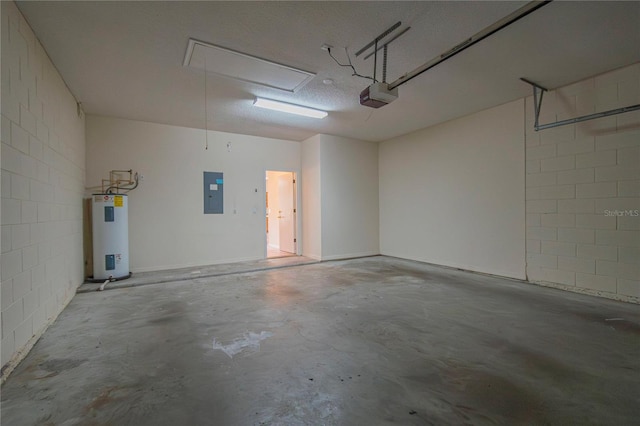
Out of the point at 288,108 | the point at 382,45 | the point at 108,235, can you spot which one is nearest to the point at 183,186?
the point at 108,235

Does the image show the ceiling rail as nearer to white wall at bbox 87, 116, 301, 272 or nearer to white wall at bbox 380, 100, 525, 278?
white wall at bbox 380, 100, 525, 278

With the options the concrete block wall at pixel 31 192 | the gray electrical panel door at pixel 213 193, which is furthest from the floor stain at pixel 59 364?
the gray electrical panel door at pixel 213 193

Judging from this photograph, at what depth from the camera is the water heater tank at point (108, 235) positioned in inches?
180

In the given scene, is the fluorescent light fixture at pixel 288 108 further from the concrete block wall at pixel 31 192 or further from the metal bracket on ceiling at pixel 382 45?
the concrete block wall at pixel 31 192

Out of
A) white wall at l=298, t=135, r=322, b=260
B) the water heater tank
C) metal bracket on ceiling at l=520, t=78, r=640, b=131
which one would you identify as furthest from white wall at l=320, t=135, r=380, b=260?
the water heater tank

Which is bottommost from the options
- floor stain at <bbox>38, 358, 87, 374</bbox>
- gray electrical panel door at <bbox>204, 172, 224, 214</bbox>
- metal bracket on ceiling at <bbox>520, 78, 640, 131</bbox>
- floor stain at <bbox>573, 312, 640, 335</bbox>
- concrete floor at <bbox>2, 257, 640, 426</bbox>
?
floor stain at <bbox>573, 312, 640, 335</bbox>

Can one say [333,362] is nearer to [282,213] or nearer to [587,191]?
[587,191]

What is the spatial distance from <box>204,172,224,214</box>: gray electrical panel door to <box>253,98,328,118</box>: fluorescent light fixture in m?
2.25

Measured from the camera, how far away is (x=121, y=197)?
15.5 feet

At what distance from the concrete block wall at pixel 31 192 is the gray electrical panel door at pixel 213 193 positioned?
244 centimetres

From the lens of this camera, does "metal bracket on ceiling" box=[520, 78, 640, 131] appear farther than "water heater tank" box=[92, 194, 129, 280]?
No

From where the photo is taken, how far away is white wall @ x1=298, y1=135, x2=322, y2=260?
6.62m

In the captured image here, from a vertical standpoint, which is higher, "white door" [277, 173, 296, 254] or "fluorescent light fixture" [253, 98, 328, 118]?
"fluorescent light fixture" [253, 98, 328, 118]

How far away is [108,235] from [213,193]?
A: 208cm
